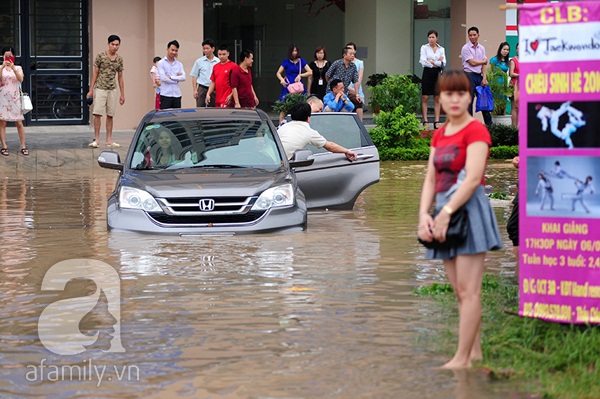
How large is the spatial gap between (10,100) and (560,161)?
625 inches

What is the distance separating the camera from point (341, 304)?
380 inches

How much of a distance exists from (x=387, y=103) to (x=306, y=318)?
15.6m

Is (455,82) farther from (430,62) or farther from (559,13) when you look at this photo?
(430,62)

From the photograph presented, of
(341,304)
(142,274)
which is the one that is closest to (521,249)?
(341,304)

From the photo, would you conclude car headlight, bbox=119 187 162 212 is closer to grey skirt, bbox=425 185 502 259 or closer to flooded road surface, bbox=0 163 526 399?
flooded road surface, bbox=0 163 526 399

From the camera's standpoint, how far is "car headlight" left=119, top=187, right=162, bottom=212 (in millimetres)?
12422

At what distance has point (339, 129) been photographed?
16297mm

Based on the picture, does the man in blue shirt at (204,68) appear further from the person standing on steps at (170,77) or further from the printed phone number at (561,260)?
the printed phone number at (561,260)

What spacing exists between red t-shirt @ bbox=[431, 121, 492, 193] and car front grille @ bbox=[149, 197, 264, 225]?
199 inches

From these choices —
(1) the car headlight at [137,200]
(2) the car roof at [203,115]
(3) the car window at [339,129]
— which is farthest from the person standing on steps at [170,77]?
(1) the car headlight at [137,200]

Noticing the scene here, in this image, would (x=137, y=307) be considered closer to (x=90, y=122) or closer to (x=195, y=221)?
(x=195, y=221)

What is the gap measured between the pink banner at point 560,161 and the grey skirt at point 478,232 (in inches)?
17.1

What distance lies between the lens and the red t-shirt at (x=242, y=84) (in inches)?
832

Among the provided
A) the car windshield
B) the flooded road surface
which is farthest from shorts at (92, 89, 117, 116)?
the car windshield
